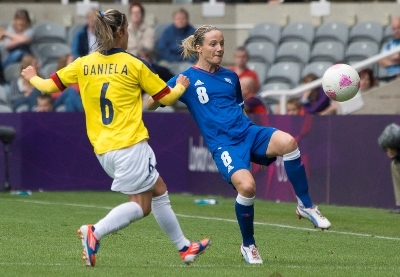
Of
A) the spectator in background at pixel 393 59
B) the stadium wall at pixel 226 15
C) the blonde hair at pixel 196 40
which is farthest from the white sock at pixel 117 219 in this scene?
the stadium wall at pixel 226 15

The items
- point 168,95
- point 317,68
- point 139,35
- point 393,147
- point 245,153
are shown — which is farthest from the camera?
point 317,68

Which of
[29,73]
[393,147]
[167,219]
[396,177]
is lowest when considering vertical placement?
[396,177]

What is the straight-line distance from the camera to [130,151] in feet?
25.8

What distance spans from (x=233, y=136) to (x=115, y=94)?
128 centimetres

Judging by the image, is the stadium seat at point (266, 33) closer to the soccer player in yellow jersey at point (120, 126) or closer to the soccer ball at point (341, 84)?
the soccer ball at point (341, 84)

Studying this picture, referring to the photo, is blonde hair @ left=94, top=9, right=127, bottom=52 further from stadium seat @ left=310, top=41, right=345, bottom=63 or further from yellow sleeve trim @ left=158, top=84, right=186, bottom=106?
stadium seat @ left=310, top=41, right=345, bottom=63

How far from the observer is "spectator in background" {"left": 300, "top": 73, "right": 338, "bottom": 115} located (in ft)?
49.3

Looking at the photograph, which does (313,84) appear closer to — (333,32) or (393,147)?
(393,147)

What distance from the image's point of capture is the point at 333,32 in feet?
57.1

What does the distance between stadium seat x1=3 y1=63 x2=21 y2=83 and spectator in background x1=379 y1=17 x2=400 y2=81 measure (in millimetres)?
5463

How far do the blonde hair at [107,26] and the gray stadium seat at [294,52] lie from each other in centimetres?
965

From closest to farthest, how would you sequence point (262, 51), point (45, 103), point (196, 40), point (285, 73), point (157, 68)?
1. point (196, 40)
2. point (157, 68)
3. point (45, 103)
4. point (285, 73)
5. point (262, 51)

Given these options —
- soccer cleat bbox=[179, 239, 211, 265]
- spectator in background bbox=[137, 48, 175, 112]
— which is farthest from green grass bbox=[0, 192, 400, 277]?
spectator in background bbox=[137, 48, 175, 112]

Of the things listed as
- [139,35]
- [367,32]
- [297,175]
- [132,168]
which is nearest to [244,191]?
[297,175]
